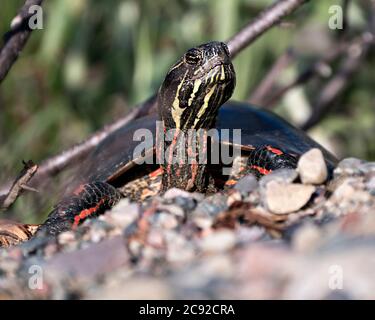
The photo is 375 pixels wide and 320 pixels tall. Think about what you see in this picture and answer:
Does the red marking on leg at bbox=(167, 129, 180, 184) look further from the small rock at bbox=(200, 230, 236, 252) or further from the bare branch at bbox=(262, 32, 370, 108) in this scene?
the bare branch at bbox=(262, 32, 370, 108)

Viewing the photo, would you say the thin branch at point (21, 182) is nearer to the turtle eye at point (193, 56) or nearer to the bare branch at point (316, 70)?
the turtle eye at point (193, 56)

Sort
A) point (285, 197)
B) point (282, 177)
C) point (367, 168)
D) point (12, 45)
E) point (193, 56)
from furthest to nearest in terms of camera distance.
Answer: point (12, 45) < point (193, 56) < point (367, 168) < point (282, 177) < point (285, 197)

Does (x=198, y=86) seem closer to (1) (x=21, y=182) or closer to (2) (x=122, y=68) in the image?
(1) (x=21, y=182)

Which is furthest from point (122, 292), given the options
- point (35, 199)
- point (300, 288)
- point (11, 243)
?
point (35, 199)

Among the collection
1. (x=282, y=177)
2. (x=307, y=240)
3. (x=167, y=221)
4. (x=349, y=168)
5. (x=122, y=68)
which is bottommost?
(x=307, y=240)

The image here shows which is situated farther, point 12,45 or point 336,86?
point 336,86

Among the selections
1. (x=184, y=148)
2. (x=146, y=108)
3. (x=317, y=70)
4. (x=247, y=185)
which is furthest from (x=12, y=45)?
(x=317, y=70)
